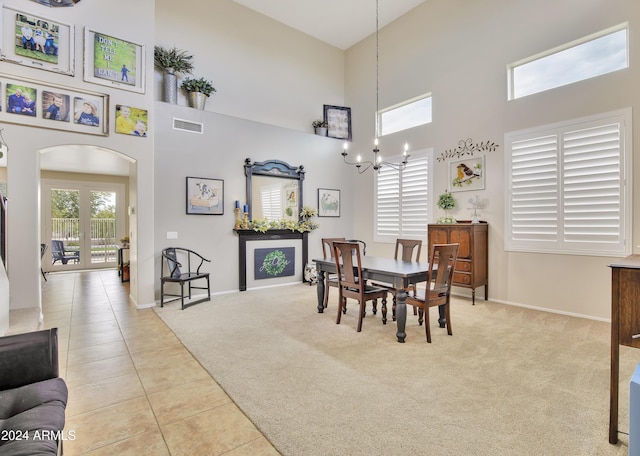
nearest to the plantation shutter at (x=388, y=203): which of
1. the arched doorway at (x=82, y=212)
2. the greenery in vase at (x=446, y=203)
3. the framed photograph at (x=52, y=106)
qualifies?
the greenery in vase at (x=446, y=203)

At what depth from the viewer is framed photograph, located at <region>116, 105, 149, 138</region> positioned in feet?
14.9

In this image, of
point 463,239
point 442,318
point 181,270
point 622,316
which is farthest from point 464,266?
point 181,270

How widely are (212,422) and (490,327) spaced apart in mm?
3287

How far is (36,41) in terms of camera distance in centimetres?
395

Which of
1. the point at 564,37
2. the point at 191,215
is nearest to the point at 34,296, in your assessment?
the point at 191,215

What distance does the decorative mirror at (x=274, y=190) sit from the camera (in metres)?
5.96

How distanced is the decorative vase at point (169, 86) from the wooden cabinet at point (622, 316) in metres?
5.90

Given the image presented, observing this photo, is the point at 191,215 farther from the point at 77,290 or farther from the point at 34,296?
the point at 77,290

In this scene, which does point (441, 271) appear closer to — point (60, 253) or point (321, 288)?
point (321, 288)

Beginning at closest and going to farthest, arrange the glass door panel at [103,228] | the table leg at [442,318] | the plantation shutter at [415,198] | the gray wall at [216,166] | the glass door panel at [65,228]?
the table leg at [442,318] → the gray wall at [216,166] → the plantation shutter at [415,198] → the glass door panel at [65,228] → the glass door panel at [103,228]

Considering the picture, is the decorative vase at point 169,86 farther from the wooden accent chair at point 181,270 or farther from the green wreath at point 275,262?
the green wreath at point 275,262

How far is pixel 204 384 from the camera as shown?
2475mm

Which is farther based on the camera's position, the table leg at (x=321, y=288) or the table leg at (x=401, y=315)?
the table leg at (x=321, y=288)

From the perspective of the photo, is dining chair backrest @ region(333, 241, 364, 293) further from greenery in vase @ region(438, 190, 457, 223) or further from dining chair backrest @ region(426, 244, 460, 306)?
greenery in vase @ region(438, 190, 457, 223)
